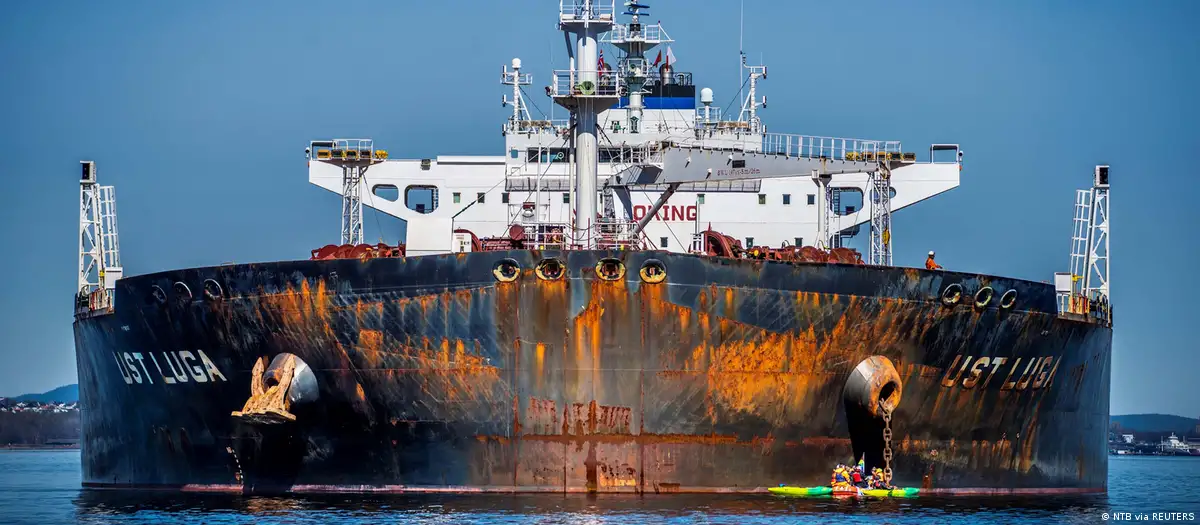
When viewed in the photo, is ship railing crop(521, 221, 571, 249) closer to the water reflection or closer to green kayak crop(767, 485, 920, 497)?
the water reflection

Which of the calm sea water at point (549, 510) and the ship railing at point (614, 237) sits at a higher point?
the ship railing at point (614, 237)

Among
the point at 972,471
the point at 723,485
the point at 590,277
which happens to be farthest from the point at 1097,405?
the point at 590,277

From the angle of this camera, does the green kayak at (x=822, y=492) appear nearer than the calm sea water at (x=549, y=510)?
No

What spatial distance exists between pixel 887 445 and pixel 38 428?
11912 centimetres

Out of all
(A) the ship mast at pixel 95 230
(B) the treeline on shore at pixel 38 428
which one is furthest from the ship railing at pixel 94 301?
(B) the treeline on shore at pixel 38 428

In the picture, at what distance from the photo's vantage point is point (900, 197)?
2088 inches

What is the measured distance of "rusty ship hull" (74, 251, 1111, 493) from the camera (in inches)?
1378

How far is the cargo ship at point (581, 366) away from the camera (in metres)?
35.0

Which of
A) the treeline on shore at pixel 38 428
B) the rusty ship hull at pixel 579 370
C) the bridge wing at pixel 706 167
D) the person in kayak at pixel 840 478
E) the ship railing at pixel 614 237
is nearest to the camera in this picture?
the rusty ship hull at pixel 579 370

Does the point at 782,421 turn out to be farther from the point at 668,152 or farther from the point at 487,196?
the point at 487,196

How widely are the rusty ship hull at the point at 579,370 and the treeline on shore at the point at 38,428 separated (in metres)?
103

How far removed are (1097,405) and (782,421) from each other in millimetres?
13317

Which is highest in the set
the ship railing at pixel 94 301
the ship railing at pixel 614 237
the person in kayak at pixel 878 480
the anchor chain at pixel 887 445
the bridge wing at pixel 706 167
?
the bridge wing at pixel 706 167

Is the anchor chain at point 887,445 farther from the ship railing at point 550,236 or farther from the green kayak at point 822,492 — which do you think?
the ship railing at point 550,236
